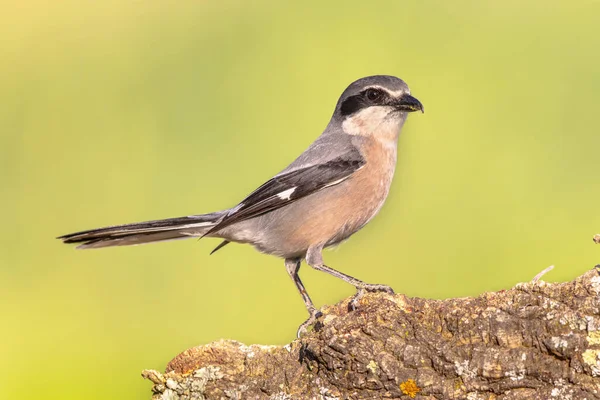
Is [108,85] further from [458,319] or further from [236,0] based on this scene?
[458,319]

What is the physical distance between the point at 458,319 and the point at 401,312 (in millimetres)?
205

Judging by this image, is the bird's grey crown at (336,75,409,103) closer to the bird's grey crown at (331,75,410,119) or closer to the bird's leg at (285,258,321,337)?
the bird's grey crown at (331,75,410,119)

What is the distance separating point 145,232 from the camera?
4137 mm

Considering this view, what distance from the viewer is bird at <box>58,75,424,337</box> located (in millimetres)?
4227

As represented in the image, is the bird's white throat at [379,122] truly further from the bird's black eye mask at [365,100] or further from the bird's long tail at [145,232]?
the bird's long tail at [145,232]

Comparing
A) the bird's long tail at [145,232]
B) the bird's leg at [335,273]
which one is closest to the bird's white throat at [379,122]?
the bird's leg at [335,273]

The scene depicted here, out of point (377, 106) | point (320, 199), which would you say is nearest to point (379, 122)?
point (377, 106)

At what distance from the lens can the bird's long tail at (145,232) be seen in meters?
3.92

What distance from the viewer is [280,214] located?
14.4ft

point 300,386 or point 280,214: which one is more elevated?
point 280,214

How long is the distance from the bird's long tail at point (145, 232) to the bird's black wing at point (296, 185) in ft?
0.45

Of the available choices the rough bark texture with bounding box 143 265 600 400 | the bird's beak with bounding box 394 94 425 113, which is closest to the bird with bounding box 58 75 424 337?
the bird's beak with bounding box 394 94 425 113

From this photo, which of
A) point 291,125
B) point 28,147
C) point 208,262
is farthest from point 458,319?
point 28,147

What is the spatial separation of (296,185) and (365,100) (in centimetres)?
67
